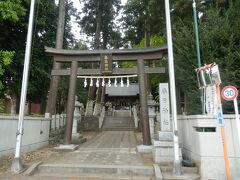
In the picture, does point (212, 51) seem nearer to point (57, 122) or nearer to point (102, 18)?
point (57, 122)

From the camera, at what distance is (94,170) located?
7.36 metres

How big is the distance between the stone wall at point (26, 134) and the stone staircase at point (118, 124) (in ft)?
35.5

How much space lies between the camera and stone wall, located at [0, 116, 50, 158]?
826cm

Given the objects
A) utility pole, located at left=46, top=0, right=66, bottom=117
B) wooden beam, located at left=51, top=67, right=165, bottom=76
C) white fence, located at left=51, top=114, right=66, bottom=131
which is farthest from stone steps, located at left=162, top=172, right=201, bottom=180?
white fence, located at left=51, top=114, right=66, bottom=131

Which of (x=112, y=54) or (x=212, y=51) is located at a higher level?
(x=212, y=51)

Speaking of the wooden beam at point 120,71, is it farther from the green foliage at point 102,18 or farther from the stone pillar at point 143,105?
the green foliage at point 102,18

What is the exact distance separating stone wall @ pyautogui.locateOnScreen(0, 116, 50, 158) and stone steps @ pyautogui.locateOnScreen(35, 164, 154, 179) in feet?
6.16

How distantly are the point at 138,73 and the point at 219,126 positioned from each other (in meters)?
5.54

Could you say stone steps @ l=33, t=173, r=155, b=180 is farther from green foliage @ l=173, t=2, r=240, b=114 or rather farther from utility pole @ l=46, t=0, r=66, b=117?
utility pole @ l=46, t=0, r=66, b=117

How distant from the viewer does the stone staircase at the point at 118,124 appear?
22844mm

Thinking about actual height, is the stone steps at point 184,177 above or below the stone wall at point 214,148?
below

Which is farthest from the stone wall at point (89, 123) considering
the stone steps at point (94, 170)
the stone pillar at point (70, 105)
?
the stone steps at point (94, 170)

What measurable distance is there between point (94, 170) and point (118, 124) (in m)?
16.9

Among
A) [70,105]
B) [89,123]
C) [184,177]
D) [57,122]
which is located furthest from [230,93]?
[89,123]
